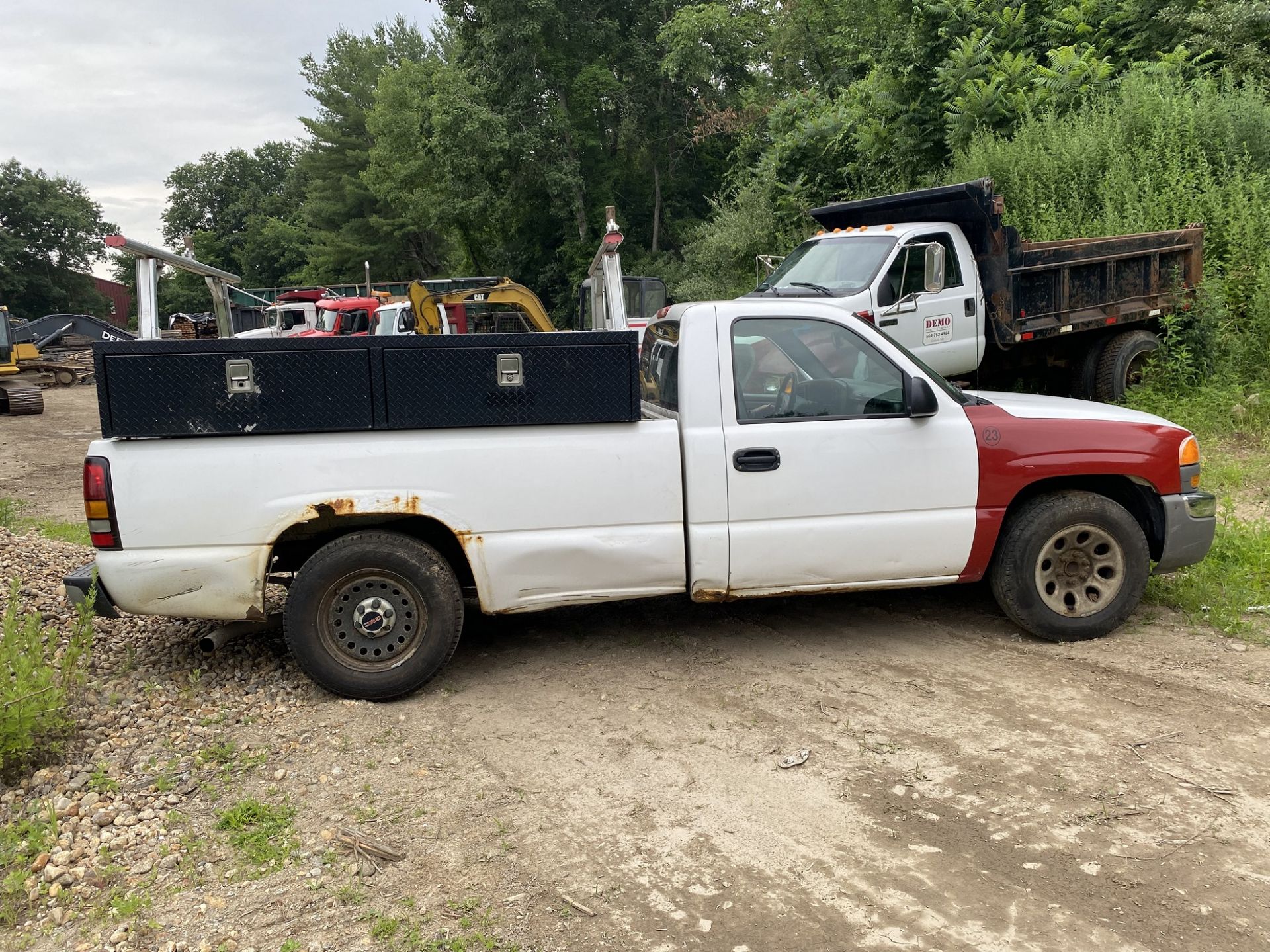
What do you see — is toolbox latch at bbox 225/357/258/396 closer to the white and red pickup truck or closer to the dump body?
the white and red pickup truck

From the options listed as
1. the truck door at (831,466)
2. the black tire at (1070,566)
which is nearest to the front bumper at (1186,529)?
the black tire at (1070,566)

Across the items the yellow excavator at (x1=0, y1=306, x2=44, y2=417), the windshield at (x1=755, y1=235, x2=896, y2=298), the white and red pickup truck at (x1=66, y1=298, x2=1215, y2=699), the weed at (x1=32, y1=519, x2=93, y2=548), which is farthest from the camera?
the yellow excavator at (x1=0, y1=306, x2=44, y2=417)

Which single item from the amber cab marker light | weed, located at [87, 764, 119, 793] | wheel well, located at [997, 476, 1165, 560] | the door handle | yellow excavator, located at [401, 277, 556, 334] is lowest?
weed, located at [87, 764, 119, 793]

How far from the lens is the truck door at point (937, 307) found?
945 cm

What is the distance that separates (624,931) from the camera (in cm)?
310

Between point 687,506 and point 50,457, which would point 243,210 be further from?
point 687,506

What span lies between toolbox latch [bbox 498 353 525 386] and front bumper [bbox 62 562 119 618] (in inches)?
83.4

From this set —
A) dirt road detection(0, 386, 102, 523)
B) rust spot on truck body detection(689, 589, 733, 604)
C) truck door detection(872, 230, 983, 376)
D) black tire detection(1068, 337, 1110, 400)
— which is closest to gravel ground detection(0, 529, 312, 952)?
rust spot on truck body detection(689, 589, 733, 604)

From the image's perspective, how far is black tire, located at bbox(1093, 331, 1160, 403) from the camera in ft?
33.3

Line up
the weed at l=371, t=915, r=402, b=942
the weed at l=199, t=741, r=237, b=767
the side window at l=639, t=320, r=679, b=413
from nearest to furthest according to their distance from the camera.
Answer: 1. the weed at l=371, t=915, r=402, b=942
2. the weed at l=199, t=741, r=237, b=767
3. the side window at l=639, t=320, r=679, b=413

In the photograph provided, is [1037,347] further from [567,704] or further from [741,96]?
[741,96]

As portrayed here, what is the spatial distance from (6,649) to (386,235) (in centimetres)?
5590

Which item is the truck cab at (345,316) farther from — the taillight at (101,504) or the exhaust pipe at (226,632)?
the taillight at (101,504)

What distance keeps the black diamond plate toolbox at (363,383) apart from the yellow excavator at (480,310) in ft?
40.1
